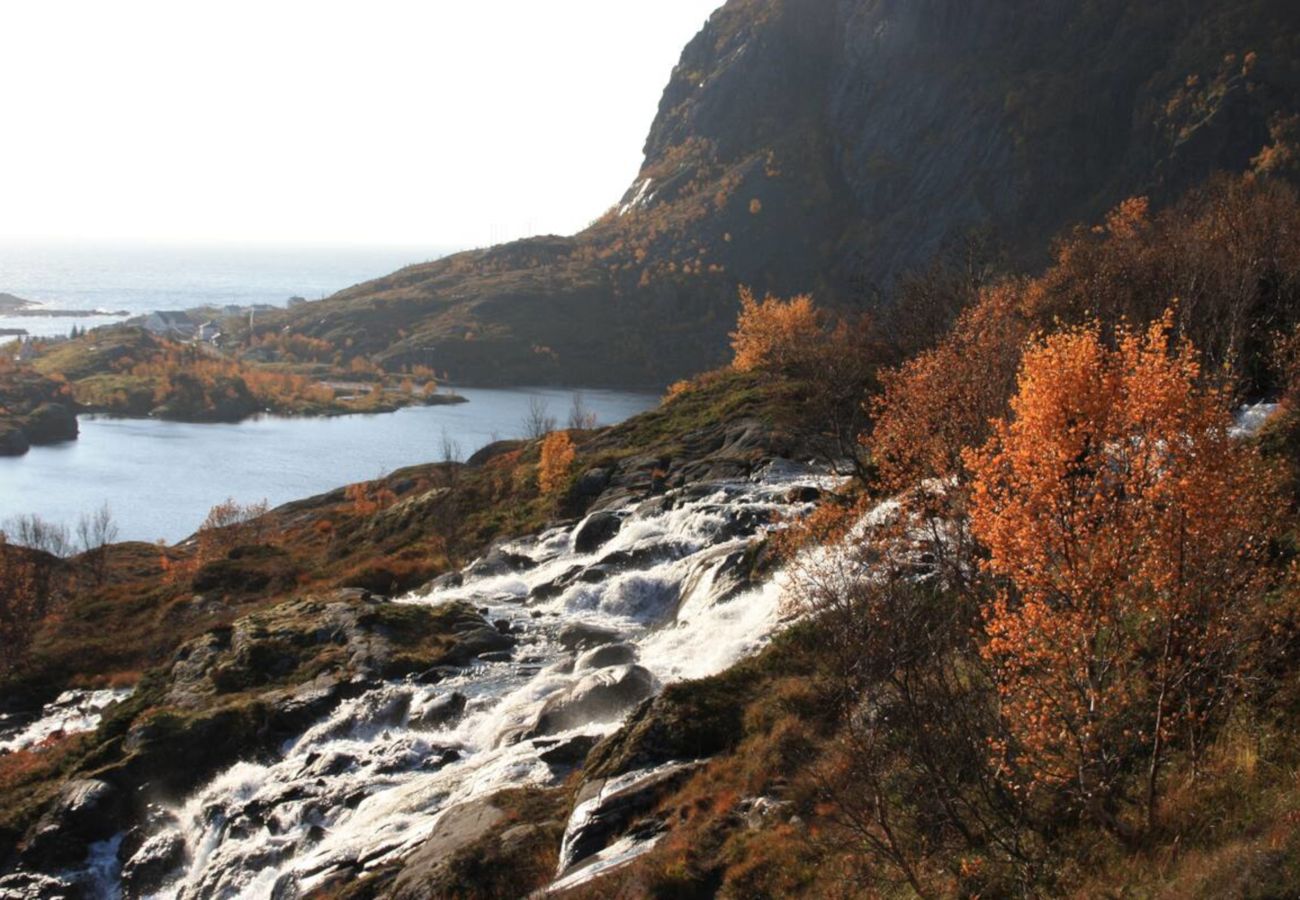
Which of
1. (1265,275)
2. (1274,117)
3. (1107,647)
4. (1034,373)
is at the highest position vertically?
(1274,117)

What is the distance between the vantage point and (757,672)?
30469 millimetres

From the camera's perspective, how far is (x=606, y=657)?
40062mm

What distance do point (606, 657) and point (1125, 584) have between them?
79.4 ft

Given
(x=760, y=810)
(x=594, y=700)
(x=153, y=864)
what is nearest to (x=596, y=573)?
(x=594, y=700)

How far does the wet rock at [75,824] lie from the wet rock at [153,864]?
2.40 m

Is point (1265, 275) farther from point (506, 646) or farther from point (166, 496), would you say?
point (166, 496)

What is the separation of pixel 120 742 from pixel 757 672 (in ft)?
95.4

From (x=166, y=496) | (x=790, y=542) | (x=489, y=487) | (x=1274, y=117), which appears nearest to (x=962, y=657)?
(x=790, y=542)

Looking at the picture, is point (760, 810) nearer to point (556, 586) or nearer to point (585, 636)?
point (585, 636)

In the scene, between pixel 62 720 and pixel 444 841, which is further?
pixel 62 720

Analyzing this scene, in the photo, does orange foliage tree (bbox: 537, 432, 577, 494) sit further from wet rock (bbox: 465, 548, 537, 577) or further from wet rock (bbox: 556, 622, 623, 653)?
wet rock (bbox: 556, 622, 623, 653)

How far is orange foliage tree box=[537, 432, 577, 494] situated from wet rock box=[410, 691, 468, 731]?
33122mm

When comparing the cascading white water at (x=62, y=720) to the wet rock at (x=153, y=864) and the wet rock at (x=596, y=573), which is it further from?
the wet rock at (x=596, y=573)

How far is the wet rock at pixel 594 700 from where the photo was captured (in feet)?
111
